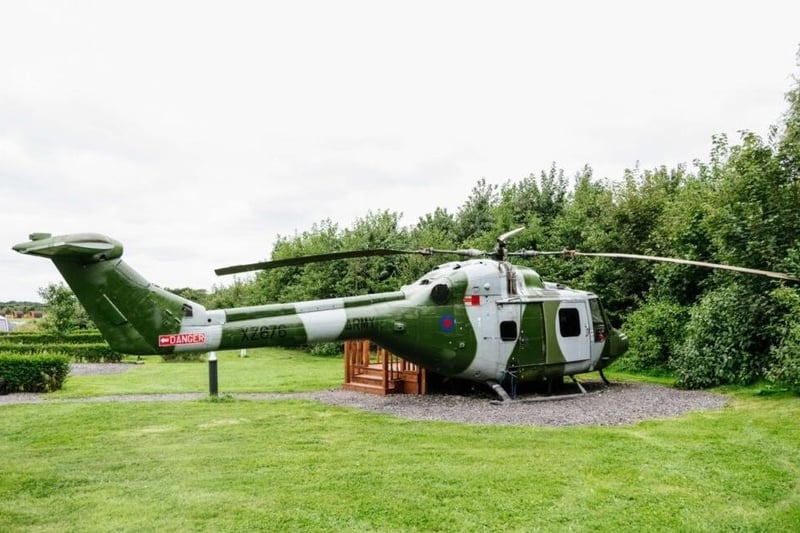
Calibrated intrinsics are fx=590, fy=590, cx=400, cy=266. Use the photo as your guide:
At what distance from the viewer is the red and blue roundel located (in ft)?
38.0

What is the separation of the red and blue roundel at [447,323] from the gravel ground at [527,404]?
4.70ft

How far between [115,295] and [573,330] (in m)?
8.72

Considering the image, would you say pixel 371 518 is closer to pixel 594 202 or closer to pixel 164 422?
pixel 164 422

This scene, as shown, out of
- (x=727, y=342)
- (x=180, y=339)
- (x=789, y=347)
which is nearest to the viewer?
(x=180, y=339)

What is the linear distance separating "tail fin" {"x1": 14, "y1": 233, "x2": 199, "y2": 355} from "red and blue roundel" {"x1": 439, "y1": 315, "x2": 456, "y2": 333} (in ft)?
15.1

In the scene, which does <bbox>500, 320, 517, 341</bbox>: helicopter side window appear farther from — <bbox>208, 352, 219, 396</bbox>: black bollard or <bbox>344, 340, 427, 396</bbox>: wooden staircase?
<bbox>208, 352, 219, 396</bbox>: black bollard

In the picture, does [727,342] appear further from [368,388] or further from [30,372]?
[30,372]

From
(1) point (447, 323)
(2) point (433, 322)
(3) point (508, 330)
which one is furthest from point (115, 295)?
(3) point (508, 330)

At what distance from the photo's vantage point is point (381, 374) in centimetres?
1363

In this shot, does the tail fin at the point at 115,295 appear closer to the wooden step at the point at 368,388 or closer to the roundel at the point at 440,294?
the roundel at the point at 440,294

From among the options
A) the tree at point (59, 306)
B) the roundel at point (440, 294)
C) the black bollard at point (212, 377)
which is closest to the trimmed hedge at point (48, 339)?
the tree at point (59, 306)

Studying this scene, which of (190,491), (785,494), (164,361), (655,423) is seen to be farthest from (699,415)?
(164,361)

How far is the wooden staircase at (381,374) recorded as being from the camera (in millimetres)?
12844

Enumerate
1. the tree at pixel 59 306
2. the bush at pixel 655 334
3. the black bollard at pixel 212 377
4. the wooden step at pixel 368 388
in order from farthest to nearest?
the tree at pixel 59 306 → the bush at pixel 655 334 → the wooden step at pixel 368 388 → the black bollard at pixel 212 377
